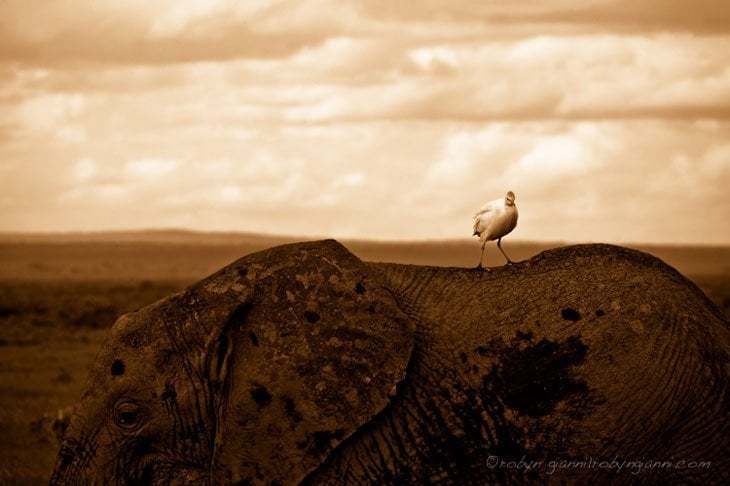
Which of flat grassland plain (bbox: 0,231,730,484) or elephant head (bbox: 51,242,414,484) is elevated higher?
elephant head (bbox: 51,242,414,484)

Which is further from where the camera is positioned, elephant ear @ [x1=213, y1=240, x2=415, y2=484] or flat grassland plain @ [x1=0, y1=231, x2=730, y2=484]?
flat grassland plain @ [x1=0, y1=231, x2=730, y2=484]

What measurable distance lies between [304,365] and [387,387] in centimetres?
42

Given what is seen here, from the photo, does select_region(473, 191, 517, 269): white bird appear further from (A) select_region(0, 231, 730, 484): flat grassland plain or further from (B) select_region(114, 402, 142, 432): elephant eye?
(A) select_region(0, 231, 730, 484): flat grassland plain

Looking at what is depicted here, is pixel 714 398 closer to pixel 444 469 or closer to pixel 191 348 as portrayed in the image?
pixel 444 469

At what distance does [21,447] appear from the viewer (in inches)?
552

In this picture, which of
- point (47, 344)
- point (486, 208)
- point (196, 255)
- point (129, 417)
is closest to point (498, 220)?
point (486, 208)

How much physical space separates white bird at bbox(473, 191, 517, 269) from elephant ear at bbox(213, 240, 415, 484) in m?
2.34

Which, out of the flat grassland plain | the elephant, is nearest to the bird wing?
the elephant

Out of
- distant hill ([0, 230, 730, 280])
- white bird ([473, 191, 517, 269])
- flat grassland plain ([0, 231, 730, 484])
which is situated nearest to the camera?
white bird ([473, 191, 517, 269])

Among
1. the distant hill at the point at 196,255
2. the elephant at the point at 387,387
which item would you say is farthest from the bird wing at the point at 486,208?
the distant hill at the point at 196,255

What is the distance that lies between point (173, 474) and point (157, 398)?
0.39 meters

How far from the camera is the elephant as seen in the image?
6.51 metres

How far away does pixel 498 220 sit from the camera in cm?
904

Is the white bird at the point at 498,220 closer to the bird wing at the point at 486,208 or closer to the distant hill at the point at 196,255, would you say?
the bird wing at the point at 486,208
